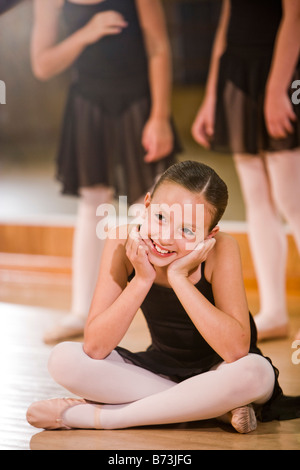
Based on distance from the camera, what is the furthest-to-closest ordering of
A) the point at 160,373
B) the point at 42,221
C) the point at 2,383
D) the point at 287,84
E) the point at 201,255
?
1. the point at 42,221
2. the point at 287,84
3. the point at 2,383
4. the point at 160,373
5. the point at 201,255

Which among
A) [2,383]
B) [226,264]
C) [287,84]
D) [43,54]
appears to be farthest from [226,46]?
[2,383]

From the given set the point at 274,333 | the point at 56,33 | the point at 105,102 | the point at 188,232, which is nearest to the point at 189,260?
the point at 188,232

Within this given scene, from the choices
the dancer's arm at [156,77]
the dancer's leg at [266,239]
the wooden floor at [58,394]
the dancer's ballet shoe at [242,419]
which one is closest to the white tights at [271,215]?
the dancer's leg at [266,239]

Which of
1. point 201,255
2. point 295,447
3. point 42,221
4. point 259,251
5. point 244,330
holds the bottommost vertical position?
point 42,221

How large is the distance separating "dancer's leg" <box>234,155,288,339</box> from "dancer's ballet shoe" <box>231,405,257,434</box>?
70 cm

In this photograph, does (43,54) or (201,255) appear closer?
(201,255)

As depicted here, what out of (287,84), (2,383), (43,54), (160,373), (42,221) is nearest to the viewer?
(160,373)

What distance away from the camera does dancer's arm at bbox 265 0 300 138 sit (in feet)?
5.95

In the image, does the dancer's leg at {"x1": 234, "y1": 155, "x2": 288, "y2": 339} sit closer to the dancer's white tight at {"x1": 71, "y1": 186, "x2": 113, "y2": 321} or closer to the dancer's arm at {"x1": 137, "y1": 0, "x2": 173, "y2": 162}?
the dancer's arm at {"x1": 137, "y1": 0, "x2": 173, "y2": 162}

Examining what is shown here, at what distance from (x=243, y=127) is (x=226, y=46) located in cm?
24

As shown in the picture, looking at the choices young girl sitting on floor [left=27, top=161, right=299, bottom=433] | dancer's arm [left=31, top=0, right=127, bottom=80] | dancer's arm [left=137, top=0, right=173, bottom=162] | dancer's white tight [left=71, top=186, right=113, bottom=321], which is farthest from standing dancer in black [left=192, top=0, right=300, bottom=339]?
young girl sitting on floor [left=27, top=161, right=299, bottom=433]

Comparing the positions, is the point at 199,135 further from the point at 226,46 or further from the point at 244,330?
the point at 244,330

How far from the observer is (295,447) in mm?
1125

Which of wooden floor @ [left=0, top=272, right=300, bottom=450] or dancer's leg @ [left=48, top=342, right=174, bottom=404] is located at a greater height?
dancer's leg @ [left=48, top=342, right=174, bottom=404]
